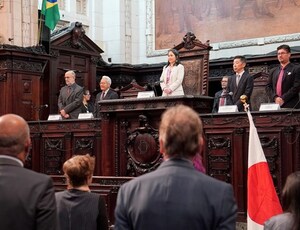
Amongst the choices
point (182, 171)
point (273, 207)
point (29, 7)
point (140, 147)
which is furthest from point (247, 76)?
point (182, 171)

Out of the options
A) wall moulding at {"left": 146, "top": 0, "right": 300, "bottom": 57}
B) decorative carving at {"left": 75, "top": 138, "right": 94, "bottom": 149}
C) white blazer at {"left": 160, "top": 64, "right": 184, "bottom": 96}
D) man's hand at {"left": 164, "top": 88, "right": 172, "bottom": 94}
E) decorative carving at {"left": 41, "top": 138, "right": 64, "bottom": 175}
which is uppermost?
wall moulding at {"left": 146, "top": 0, "right": 300, "bottom": 57}

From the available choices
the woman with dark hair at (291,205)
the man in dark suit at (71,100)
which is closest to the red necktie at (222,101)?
the man in dark suit at (71,100)

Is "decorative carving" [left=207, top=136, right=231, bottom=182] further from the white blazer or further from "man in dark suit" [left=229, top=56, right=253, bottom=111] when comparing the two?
the white blazer

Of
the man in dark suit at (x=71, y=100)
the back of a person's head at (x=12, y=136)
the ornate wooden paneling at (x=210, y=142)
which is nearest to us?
the back of a person's head at (x=12, y=136)

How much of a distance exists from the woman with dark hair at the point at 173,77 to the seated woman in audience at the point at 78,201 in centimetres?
473

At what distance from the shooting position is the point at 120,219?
2.35 metres

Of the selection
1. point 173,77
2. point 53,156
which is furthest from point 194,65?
point 53,156

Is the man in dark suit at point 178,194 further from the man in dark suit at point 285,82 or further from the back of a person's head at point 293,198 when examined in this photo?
the man in dark suit at point 285,82

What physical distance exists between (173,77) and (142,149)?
151cm

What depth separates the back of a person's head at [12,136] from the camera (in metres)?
2.61

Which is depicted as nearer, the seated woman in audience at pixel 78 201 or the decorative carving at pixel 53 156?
the seated woman in audience at pixel 78 201

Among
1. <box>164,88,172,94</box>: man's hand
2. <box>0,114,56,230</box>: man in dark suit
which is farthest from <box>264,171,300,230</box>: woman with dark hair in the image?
<box>164,88,172,94</box>: man's hand

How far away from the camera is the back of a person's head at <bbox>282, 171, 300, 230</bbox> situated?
259 cm

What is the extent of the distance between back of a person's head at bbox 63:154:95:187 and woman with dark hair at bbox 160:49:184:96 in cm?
472
